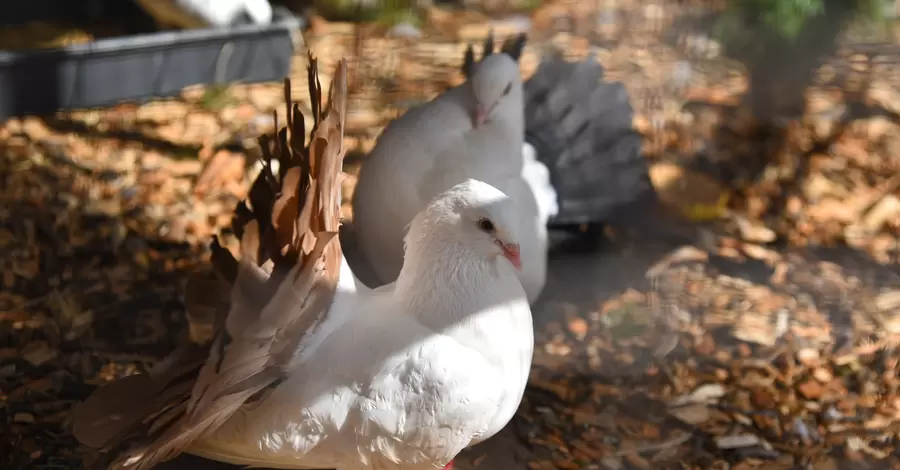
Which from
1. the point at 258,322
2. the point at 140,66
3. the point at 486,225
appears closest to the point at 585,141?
the point at 486,225

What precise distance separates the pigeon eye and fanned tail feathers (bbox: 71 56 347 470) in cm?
26

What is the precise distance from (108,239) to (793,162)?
2.25 meters

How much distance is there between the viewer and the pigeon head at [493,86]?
225cm

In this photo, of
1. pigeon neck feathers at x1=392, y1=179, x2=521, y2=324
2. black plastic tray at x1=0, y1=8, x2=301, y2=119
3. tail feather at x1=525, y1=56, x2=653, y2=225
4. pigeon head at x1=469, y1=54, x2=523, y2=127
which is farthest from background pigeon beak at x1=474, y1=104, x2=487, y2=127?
black plastic tray at x1=0, y1=8, x2=301, y2=119

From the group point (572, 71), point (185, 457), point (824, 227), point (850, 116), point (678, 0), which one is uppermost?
point (678, 0)

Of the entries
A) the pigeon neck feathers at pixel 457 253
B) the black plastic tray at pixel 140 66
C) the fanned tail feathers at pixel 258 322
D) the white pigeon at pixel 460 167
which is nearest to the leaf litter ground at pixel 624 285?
the black plastic tray at pixel 140 66

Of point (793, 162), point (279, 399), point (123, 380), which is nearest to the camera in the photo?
point (279, 399)

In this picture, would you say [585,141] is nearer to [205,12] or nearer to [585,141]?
[585,141]

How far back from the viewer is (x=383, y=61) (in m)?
3.52

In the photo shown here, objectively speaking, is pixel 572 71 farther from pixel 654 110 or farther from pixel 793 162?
pixel 793 162

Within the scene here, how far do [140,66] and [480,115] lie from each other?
1.59 metres

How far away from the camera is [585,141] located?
274 cm

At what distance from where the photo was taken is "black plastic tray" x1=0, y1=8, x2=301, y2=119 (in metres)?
3.08

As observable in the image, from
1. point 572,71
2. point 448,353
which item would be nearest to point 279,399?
point 448,353
